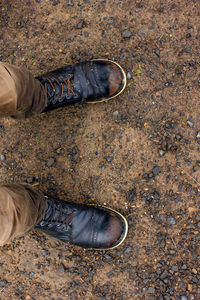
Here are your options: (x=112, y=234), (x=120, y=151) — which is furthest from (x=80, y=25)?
(x=112, y=234)

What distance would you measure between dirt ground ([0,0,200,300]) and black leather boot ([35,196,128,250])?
13cm

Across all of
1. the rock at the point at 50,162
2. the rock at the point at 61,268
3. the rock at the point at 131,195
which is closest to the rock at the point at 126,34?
the rock at the point at 50,162

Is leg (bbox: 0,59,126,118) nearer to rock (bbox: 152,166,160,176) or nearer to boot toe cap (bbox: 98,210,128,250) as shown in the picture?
rock (bbox: 152,166,160,176)

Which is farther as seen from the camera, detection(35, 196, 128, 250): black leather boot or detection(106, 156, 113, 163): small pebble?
detection(106, 156, 113, 163): small pebble

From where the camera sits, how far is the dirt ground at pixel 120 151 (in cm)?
275

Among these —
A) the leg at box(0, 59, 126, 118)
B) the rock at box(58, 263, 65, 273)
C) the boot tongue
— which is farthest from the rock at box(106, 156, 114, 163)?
the rock at box(58, 263, 65, 273)

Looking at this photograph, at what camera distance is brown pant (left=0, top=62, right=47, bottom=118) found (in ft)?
6.27

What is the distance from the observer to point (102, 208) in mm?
2805

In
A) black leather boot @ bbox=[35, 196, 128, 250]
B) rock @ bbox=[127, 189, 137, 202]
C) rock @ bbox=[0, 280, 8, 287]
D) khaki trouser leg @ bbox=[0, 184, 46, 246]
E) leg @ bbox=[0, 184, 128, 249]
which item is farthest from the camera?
rock @ bbox=[0, 280, 8, 287]

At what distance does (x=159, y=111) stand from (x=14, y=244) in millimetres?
2230

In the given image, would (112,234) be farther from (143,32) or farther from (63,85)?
(143,32)

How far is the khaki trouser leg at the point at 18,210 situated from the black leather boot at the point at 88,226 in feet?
1.05

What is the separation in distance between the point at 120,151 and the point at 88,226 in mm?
891

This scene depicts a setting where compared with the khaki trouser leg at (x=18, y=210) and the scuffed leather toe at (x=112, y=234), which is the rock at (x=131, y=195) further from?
the khaki trouser leg at (x=18, y=210)
